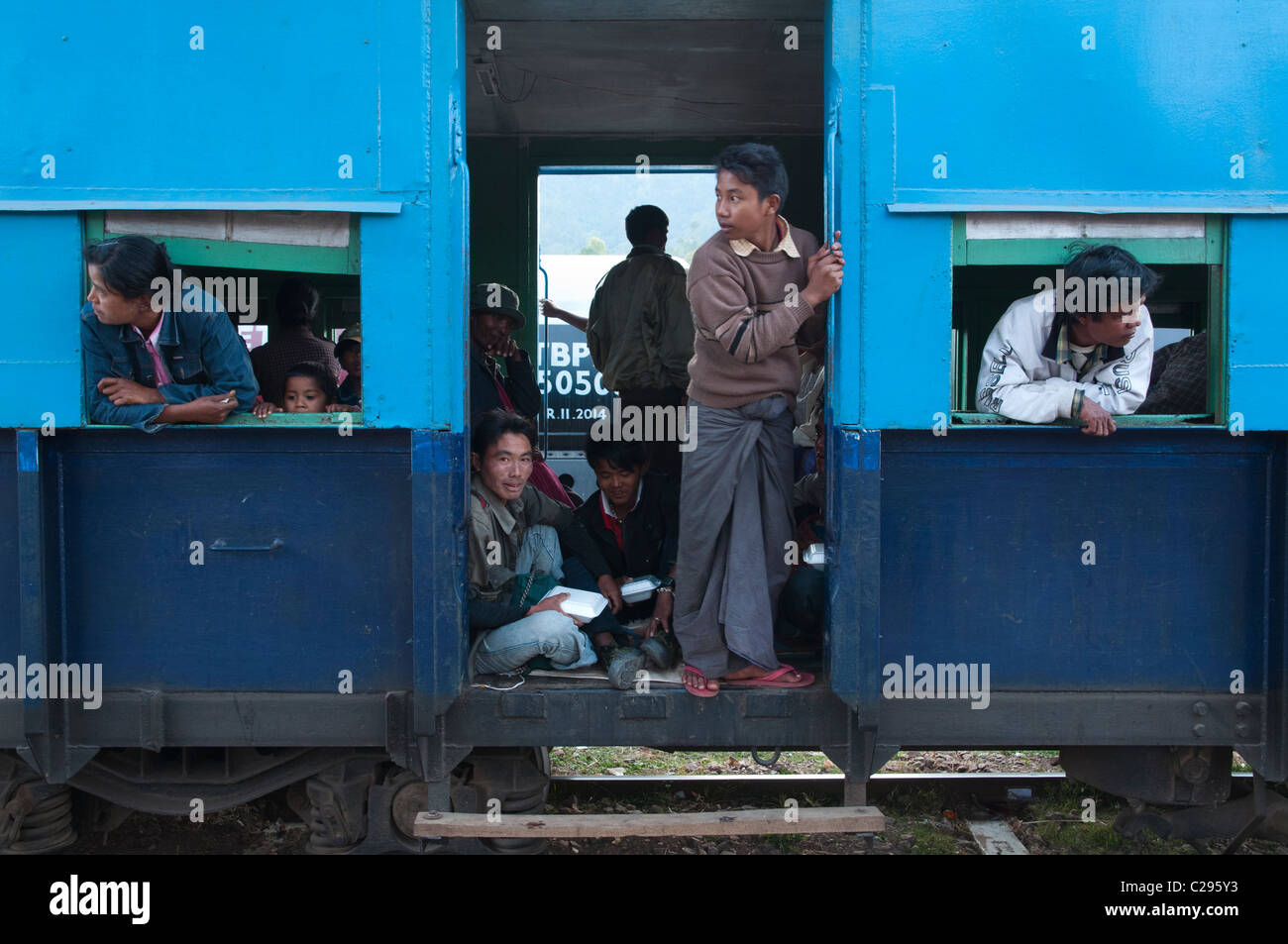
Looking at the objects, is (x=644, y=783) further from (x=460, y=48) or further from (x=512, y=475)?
(x=460, y=48)

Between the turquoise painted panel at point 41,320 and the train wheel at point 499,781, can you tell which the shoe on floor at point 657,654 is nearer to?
the train wheel at point 499,781

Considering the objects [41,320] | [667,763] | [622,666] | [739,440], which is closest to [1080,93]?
[739,440]

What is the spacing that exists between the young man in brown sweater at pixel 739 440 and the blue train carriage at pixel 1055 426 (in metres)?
0.24

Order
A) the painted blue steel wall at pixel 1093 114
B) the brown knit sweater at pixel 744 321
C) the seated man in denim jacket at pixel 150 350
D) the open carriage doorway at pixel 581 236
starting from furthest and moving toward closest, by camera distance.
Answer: the open carriage doorway at pixel 581 236 → the brown knit sweater at pixel 744 321 → the painted blue steel wall at pixel 1093 114 → the seated man in denim jacket at pixel 150 350

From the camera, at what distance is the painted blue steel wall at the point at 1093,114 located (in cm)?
300

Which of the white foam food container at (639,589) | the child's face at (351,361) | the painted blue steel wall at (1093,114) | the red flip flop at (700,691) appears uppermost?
the painted blue steel wall at (1093,114)

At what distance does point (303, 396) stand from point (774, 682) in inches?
78.3

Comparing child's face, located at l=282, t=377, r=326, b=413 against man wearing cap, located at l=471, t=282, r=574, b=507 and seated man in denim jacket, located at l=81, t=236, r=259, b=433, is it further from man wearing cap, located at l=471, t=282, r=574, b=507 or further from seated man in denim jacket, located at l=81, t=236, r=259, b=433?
man wearing cap, located at l=471, t=282, r=574, b=507

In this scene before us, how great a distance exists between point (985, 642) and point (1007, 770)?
87.5 inches

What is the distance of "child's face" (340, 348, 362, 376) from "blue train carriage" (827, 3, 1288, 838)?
8.63 feet

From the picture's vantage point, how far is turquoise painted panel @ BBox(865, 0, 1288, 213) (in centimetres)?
300

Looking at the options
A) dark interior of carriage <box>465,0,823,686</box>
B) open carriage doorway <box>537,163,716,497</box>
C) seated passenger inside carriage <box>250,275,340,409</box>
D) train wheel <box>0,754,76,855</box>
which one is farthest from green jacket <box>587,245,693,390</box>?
train wheel <box>0,754,76,855</box>

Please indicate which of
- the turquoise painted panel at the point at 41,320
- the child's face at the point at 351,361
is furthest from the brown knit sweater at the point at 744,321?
the child's face at the point at 351,361

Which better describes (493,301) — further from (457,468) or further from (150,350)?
(150,350)
